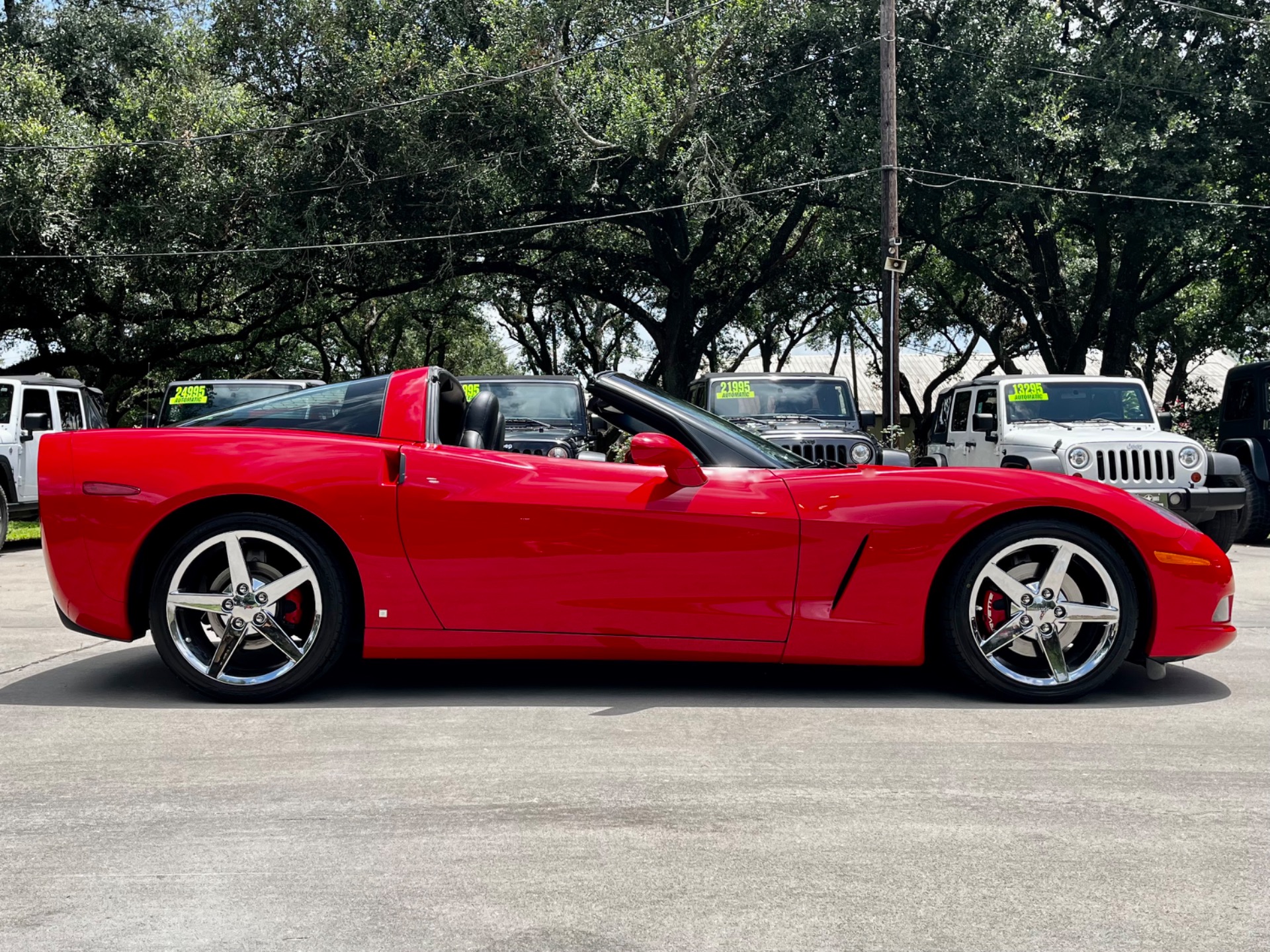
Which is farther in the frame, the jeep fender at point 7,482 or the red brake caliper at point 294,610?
the jeep fender at point 7,482

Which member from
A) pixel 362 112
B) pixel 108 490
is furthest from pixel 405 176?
pixel 108 490

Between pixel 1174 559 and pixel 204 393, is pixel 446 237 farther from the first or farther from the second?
pixel 1174 559

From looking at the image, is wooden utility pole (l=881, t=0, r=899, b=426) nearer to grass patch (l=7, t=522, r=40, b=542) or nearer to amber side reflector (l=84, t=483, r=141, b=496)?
grass patch (l=7, t=522, r=40, b=542)

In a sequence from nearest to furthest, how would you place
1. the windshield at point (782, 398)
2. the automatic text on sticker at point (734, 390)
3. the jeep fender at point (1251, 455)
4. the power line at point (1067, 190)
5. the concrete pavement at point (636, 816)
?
the concrete pavement at point (636, 816) < the jeep fender at point (1251, 455) < the windshield at point (782, 398) < the automatic text on sticker at point (734, 390) < the power line at point (1067, 190)

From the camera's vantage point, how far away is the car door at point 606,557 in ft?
14.9

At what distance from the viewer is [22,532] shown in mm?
16250

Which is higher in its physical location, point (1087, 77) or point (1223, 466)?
point (1087, 77)

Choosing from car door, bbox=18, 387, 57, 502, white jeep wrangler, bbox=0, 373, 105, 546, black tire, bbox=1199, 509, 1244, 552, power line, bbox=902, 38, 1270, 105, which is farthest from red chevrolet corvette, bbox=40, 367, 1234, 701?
power line, bbox=902, 38, 1270, 105

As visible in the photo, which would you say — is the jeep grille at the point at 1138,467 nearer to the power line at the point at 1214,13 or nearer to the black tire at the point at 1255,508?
the black tire at the point at 1255,508

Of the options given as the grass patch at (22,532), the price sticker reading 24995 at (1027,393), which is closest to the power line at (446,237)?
the grass patch at (22,532)

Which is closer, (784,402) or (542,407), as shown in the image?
(542,407)

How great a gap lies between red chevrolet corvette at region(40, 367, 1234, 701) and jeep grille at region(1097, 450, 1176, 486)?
624cm

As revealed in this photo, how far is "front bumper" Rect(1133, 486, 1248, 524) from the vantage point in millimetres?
10414

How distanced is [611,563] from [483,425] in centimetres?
98
